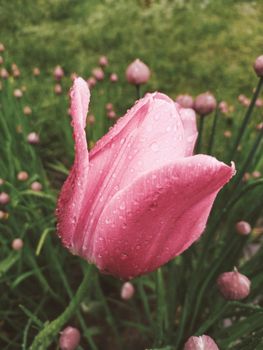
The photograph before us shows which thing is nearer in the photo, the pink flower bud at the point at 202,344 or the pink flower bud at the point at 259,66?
the pink flower bud at the point at 202,344

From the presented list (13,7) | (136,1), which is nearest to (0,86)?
(13,7)

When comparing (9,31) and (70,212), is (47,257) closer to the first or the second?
(70,212)

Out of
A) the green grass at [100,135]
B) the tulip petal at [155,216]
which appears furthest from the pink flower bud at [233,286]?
the tulip petal at [155,216]

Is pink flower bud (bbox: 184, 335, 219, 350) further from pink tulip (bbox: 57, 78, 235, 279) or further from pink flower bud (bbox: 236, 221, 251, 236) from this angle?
pink flower bud (bbox: 236, 221, 251, 236)

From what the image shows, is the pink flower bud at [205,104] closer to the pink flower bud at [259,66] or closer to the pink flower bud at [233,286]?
the pink flower bud at [259,66]

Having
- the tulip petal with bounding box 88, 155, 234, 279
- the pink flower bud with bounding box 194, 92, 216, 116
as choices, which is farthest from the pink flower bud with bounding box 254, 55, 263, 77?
the tulip petal with bounding box 88, 155, 234, 279

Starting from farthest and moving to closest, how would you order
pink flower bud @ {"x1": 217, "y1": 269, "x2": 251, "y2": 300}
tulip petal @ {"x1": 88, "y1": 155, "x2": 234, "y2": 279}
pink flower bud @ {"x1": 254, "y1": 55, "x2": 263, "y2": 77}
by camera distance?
pink flower bud @ {"x1": 254, "y1": 55, "x2": 263, "y2": 77}
pink flower bud @ {"x1": 217, "y1": 269, "x2": 251, "y2": 300}
tulip petal @ {"x1": 88, "y1": 155, "x2": 234, "y2": 279}
